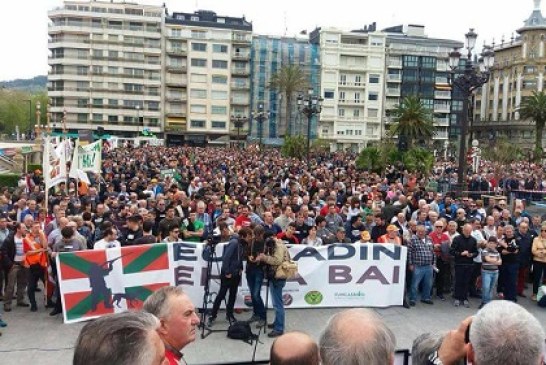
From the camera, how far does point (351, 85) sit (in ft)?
279

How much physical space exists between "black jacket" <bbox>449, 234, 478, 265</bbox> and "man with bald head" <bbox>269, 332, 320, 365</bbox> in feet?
26.4

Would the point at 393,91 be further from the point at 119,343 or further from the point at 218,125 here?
the point at 119,343

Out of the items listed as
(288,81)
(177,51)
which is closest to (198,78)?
(177,51)

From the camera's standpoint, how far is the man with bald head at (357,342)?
2.09m

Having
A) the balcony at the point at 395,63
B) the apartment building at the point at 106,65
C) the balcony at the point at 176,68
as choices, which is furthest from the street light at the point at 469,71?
the balcony at the point at 395,63

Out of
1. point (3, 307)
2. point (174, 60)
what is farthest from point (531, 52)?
point (3, 307)

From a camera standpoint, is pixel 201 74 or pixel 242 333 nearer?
pixel 242 333

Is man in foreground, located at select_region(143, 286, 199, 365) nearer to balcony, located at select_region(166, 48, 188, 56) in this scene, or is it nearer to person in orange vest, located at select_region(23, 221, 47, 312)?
person in orange vest, located at select_region(23, 221, 47, 312)

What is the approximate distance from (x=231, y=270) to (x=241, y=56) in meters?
80.0

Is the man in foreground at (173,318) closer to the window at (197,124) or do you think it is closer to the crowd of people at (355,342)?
the crowd of people at (355,342)

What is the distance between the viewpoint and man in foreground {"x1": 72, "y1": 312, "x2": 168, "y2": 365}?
173 cm

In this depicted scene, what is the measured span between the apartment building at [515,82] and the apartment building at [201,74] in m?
42.4

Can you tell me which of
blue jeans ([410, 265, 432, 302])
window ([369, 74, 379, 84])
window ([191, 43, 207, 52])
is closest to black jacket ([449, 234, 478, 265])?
blue jeans ([410, 265, 432, 302])

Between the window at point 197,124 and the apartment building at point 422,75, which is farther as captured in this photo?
the apartment building at point 422,75
